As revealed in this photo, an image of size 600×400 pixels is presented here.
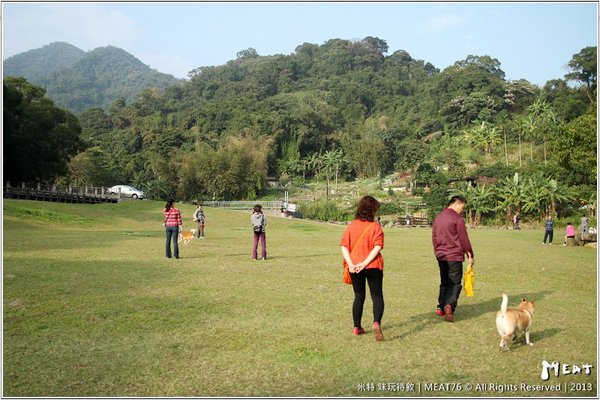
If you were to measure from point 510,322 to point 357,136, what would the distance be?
83803 millimetres

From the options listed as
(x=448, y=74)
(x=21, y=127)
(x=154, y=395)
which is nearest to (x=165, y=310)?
(x=154, y=395)

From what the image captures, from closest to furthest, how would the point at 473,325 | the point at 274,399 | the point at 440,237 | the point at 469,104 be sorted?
the point at 274,399 → the point at 473,325 → the point at 440,237 → the point at 469,104

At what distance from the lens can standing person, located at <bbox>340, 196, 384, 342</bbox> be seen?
6.18 m

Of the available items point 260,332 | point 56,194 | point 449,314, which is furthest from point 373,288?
point 56,194

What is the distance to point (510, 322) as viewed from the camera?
18.6 feet

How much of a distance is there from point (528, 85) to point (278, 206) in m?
51.0

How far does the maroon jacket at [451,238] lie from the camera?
7.48 meters

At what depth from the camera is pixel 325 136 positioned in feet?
295

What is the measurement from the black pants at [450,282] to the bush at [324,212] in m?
40.7

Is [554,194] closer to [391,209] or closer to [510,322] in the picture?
[391,209]

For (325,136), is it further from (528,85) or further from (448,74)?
(528,85)

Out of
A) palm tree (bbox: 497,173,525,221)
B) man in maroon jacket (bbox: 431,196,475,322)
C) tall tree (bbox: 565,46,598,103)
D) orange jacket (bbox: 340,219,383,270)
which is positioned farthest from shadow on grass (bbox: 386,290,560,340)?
tall tree (bbox: 565,46,598,103)

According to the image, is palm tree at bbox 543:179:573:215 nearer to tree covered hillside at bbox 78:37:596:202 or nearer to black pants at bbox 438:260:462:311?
tree covered hillside at bbox 78:37:596:202

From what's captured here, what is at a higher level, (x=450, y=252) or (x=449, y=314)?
(x=450, y=252)
